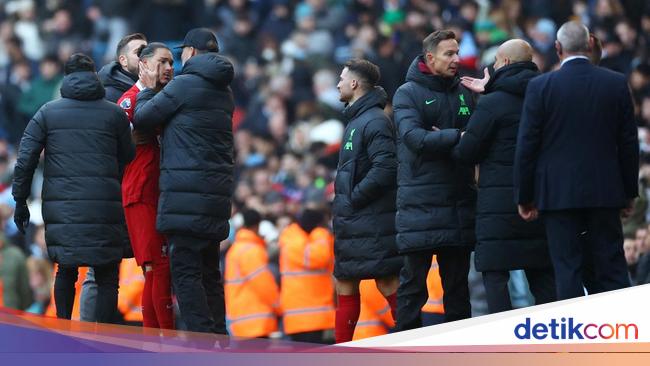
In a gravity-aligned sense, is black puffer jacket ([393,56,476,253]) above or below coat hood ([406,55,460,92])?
below

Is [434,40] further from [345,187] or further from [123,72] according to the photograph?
[123,72]

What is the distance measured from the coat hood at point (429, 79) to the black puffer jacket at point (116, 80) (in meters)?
2.25

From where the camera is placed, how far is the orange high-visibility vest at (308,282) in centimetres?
1620

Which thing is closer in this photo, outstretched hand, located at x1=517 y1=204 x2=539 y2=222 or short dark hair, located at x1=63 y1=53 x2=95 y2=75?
outstretched hand, located at x1=517 y1=204 x2=539 y2=222

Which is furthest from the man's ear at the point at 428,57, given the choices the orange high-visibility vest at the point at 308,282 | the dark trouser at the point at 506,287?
the orange high-visibility vest at the point at 308,282

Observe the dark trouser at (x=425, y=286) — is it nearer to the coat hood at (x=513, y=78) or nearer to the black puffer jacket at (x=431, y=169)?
the black puffer jacket at (x=431, y=169)

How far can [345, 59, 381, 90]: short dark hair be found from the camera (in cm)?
1296

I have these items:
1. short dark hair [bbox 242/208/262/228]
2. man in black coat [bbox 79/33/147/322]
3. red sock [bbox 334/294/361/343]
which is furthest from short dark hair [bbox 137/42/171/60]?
short dark hair [bbox 242/208/262/228]

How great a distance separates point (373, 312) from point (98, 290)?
11.4 ft

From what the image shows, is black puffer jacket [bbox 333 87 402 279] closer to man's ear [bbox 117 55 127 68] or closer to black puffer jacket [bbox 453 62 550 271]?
black puffer jacket [bbox 453 62 550 271]

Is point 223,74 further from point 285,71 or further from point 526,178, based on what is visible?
point 285,71

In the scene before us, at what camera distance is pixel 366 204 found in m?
12.9

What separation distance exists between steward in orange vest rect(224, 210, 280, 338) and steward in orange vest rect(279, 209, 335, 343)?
0.42 metres

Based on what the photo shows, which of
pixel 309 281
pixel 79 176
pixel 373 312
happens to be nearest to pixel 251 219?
pixel 309 281
